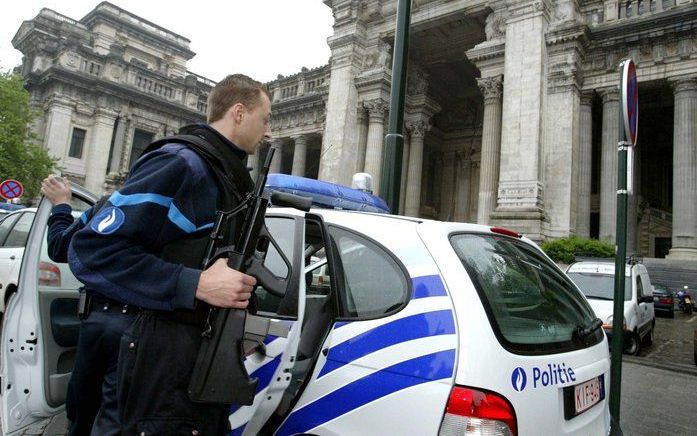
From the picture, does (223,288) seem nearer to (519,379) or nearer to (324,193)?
(519,379)

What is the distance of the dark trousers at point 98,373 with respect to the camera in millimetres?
1526

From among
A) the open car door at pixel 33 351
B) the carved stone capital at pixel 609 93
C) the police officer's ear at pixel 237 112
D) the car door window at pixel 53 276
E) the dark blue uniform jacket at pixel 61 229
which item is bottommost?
the open car door at pixel 33 351

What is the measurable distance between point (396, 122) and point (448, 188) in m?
21.3

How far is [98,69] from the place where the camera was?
28500 mm

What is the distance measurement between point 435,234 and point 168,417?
51.2 inches

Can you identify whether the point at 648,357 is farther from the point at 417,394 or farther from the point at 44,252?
the point at 44,252

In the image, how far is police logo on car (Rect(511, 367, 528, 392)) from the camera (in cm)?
166

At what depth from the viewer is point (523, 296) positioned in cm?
212

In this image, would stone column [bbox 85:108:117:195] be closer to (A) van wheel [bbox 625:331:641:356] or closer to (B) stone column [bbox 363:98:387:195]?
(B) stone column [bbox 363:98:387:195]

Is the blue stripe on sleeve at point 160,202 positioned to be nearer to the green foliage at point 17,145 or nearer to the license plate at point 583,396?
the license plate at point 583,396

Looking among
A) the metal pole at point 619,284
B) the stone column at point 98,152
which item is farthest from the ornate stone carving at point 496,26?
the stone column at point 98,152

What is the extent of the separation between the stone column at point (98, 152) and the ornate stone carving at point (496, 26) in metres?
24.3

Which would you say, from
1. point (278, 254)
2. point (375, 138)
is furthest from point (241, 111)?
point (375, 138)

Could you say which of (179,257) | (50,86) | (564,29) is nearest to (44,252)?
(179,257)
